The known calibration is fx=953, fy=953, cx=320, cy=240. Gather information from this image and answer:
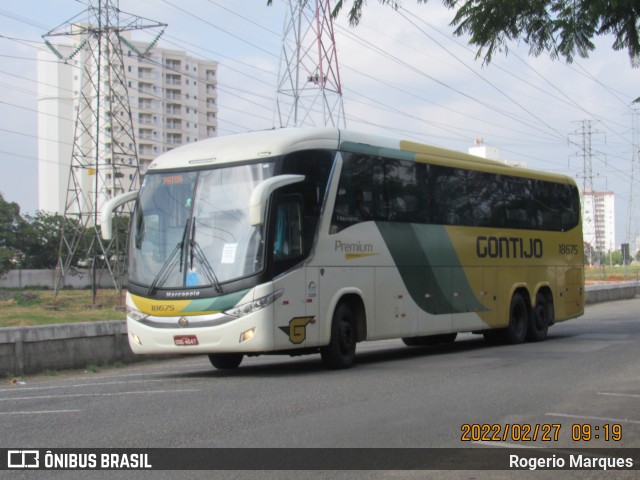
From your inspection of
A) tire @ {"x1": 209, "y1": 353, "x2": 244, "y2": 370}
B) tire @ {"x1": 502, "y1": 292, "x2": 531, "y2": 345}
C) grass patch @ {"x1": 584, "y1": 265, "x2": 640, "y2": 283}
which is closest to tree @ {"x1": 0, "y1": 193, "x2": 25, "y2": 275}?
grass patch @ {"x1": 584, "y1": 265, "x2": 640, "y2": 283}

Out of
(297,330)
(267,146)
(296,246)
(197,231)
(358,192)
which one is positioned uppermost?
(267,146)

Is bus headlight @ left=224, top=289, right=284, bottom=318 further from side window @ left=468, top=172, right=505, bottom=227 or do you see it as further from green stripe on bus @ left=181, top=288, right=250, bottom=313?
side window @ left=468, top=172, right=505, bottom=227

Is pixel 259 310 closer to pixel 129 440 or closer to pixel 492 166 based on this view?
pixel 129 440

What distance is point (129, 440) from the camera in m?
8.62

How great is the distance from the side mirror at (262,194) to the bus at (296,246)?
0.02 metres

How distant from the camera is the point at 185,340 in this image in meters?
13.8

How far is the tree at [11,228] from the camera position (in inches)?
3644

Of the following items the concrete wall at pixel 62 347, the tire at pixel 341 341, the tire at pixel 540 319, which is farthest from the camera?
the tire at pixel 540 319

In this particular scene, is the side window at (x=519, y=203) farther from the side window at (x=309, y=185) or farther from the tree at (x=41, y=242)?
the tree at (x=41, y=242)

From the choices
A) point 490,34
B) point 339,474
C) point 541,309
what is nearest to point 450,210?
point 541,309

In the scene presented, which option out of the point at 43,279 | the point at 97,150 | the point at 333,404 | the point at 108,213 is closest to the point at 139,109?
the point at 43,279

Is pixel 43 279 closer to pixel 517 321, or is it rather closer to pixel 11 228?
pixel 11 228

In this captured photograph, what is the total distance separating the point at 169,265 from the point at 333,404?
14.1 ft

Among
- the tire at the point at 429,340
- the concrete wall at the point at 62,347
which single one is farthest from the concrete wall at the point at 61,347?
the tire at the point at 429,340
